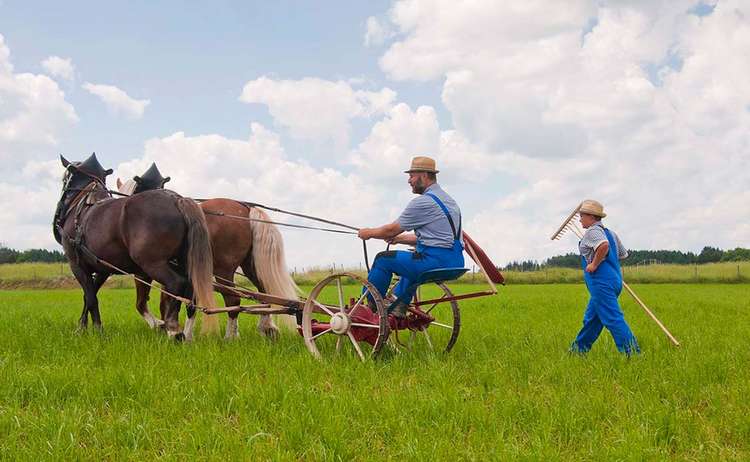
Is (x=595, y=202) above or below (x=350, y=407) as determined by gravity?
above

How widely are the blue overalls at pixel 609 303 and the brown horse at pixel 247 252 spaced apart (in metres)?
3.74

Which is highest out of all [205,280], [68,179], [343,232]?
[68,179]

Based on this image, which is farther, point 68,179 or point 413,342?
point 68,179

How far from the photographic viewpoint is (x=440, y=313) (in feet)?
42.0

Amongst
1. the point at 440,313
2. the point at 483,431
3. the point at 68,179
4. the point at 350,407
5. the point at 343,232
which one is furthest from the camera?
the point at 440,313

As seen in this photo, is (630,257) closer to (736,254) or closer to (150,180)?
(736,254)

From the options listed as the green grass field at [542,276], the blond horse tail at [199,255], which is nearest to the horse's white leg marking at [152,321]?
the blond horse tail at [199,255]

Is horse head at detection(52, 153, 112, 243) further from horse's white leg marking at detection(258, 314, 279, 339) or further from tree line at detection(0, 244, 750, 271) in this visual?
tree line at detection(0, 244, 750, 271)

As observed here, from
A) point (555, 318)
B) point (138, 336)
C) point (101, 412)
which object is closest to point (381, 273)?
point (101, 412)

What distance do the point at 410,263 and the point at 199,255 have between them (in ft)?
8.95

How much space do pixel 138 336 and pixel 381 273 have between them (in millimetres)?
3593

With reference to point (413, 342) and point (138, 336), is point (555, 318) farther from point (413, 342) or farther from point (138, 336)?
point (138, 336)

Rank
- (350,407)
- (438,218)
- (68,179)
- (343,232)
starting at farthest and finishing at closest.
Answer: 1. (68,179)
2. (343,232)
3. (438,218)
4. (350,407)

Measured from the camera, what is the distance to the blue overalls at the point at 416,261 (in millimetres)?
6055
